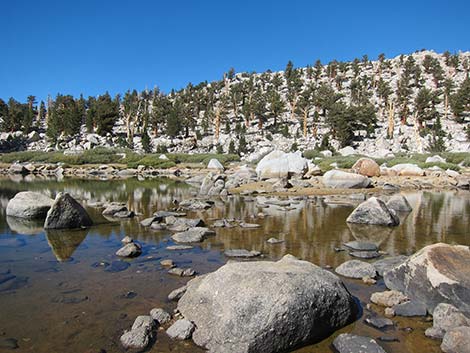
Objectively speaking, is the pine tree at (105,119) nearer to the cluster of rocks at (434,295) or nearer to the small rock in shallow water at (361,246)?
the small rock in shallow water at (361,246)

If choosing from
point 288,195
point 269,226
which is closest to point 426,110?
point 288,195

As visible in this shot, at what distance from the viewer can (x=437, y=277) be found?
19.8 feet

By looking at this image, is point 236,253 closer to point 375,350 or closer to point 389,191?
point 375,350

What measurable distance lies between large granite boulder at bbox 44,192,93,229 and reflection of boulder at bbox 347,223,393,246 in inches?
346

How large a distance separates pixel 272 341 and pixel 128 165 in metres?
46.0

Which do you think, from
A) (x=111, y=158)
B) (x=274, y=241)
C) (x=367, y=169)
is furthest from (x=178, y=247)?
(x=111, y=158)

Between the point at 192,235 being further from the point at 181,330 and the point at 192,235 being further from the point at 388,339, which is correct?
the point at 388,339

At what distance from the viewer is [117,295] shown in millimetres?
6645

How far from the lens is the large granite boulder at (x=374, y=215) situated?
12.8 meters

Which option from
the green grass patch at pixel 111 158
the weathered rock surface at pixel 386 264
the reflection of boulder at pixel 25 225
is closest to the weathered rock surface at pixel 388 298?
the weathered rock surface at pixel 386 264

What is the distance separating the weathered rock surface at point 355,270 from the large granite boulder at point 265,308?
185cm

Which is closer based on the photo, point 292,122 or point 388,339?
point 388,339

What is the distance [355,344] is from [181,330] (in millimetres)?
2295

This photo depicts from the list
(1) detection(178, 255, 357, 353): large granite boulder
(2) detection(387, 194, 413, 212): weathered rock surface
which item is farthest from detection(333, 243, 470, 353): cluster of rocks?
(2) detection(387, 194, 413, 212): weathered rock surface
